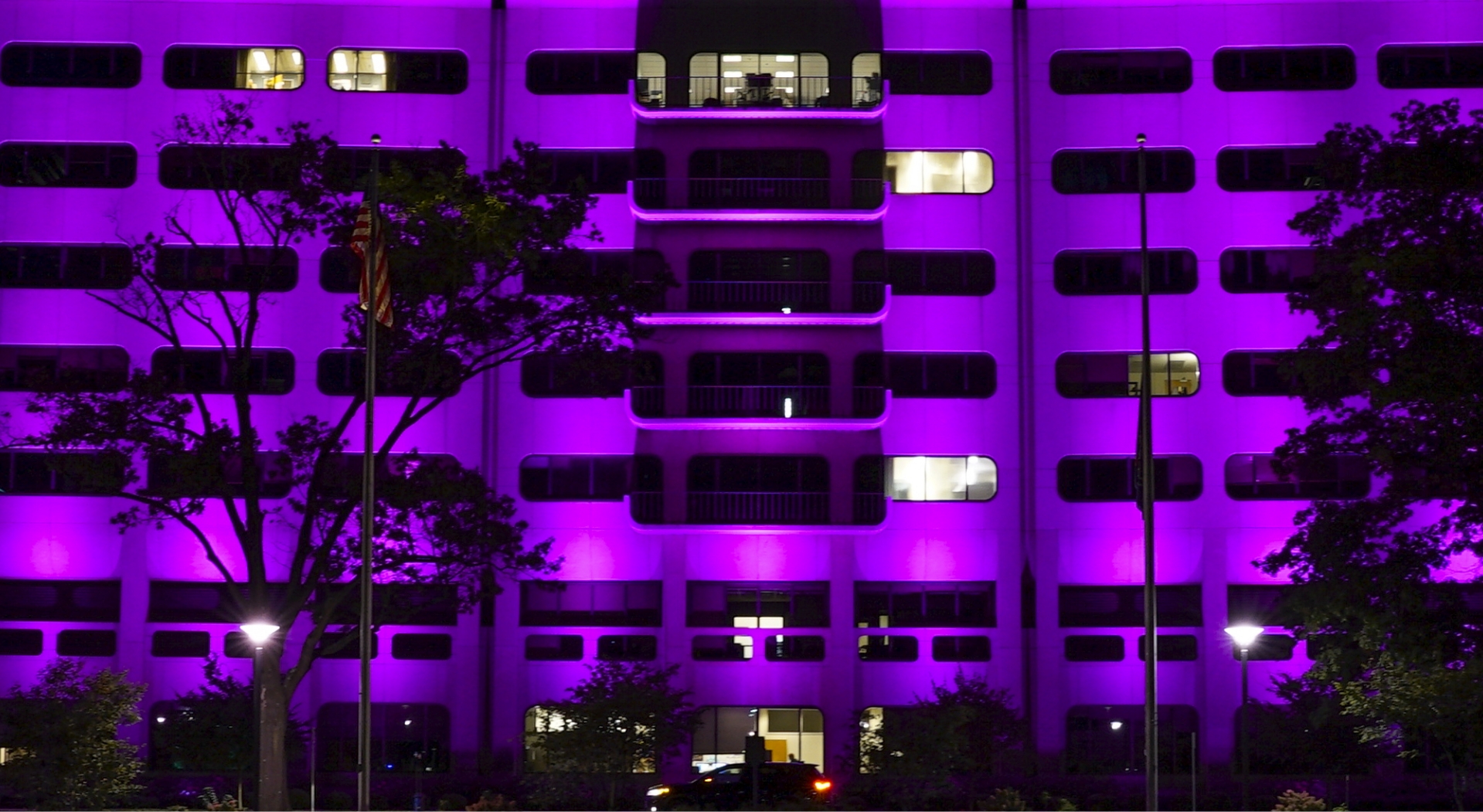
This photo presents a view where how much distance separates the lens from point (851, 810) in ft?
141

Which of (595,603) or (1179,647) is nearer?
(1179,647)

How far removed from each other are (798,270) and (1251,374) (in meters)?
15.6

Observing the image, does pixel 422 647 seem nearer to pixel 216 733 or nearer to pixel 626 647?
pixel 626 647

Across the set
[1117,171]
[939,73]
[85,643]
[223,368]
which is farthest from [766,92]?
[85,643]

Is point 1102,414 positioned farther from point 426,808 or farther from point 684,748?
point 426,808

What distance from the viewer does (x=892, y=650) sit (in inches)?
2110

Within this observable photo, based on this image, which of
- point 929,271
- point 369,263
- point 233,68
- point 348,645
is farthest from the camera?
point 233,68

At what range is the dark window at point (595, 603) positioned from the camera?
54.0 m

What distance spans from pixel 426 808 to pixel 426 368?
47.7 feet

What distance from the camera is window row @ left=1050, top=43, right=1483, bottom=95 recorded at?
54.3m

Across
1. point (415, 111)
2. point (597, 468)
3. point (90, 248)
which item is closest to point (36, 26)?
point (90, 248)

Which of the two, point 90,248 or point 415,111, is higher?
point 415,111

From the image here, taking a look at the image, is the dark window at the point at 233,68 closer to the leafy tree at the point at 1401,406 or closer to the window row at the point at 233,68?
the window row at the point at 233,68

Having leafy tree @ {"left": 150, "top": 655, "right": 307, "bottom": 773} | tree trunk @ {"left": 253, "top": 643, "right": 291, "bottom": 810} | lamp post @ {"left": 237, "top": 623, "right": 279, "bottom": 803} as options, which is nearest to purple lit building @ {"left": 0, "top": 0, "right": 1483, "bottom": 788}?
leafy tree @ {"left": 150, "top": 655, "right": 307, "bottom": 773}
